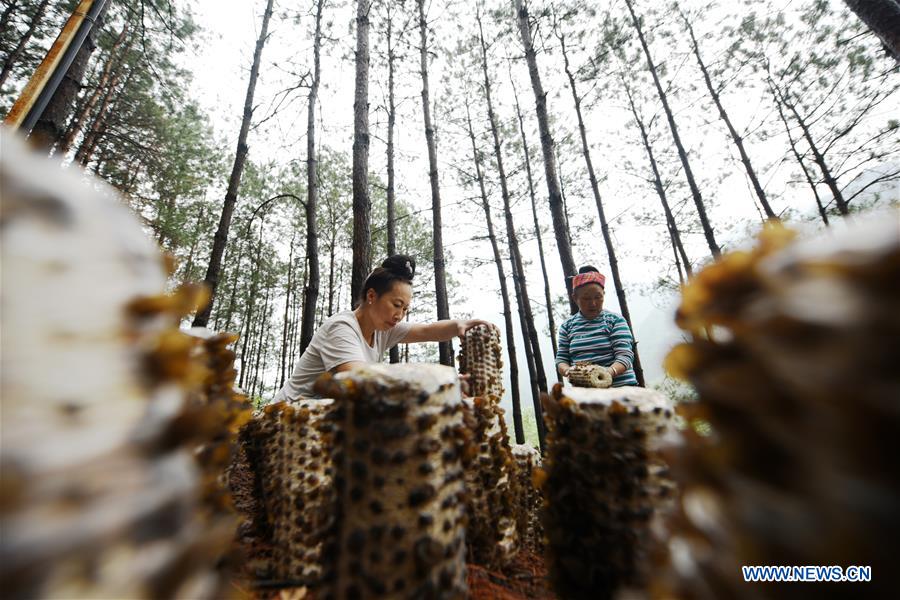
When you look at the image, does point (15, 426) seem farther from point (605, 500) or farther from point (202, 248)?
point (202, 248)

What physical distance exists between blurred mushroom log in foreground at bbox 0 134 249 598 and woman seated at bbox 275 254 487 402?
157cm

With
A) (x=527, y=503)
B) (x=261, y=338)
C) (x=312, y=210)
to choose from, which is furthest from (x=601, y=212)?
(x=261, y=338)

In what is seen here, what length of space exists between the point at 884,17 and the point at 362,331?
19.5ft

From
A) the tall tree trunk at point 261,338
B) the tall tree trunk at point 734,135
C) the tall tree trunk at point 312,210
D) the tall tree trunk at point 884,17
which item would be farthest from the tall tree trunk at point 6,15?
the tall tree trunk at point 734,135

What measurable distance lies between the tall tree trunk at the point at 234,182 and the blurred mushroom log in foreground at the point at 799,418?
5.94 meters

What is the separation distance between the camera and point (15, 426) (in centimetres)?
29

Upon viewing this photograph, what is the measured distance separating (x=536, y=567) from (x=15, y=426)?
5.59 feet

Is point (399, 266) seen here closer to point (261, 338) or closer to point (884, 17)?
point (884, 17)

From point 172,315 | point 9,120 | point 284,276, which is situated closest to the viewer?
point 172,315

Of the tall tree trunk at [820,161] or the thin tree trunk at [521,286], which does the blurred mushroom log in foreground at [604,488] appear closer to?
the thin tree trunk at [521,286]

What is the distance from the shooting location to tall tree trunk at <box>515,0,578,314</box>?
6.02 m

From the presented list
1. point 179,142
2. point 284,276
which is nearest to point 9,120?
point 179,142

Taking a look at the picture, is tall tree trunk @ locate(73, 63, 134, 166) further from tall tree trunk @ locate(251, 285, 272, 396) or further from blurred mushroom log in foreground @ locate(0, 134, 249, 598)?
tall tree trunk @ locate(251, 285, 272, 396)

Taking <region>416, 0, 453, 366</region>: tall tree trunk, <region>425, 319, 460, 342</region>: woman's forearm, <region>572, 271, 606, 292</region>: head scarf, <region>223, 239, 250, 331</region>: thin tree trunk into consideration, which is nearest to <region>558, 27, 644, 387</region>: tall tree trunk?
<region>416, 0, 453, 366</region>: tall tree trunk
